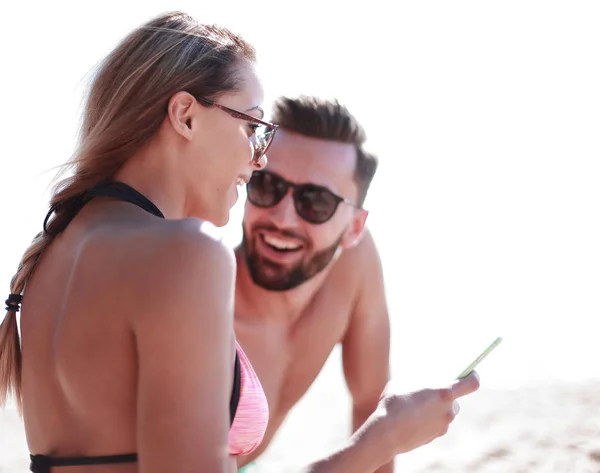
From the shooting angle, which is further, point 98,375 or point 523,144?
point 523,144

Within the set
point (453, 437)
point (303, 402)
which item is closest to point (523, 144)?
point (303, 402)

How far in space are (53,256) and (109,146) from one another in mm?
254

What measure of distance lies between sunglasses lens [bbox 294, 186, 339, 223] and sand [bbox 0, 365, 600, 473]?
1.78 meters

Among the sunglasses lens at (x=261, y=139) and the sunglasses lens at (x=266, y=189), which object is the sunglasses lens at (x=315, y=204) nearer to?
the sunglasses lens at (x=266, y=189)

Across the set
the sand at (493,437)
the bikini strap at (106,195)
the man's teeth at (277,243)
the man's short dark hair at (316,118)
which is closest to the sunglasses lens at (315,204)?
the man's teeth at (277,243)

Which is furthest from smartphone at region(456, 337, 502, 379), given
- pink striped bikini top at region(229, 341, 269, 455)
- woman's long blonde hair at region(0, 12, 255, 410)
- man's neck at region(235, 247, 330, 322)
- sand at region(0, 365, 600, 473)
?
sand at region(0, 365, 600, 473)

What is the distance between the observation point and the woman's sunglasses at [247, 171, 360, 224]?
3.19 m

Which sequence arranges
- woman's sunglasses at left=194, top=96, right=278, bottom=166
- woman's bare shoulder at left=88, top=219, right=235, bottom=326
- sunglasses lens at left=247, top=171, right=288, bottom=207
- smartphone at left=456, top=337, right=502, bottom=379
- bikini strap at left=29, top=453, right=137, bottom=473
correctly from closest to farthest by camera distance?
woman's bare shoulder at left=88, top=219, right=235, bottom=326, bikini strap at left=29, top=453, right=137, bottom=473, woman's sunglasses at left=194, top=96, right=278, bottom=166, smartphone at left=456, top=337, right=502, bottom=379, sunglasses lens at left=247, top=171, right=288, bottom=207

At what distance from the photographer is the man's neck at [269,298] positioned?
3299 mm

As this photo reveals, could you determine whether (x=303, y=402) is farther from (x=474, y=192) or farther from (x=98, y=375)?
(x=474, y=192)

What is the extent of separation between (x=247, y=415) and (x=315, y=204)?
5.49 feet

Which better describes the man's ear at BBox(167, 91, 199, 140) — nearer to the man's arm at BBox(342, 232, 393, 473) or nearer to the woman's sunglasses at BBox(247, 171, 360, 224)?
the woman's sunglasses at BBox(247, 171, 360, 224)

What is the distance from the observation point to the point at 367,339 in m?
3.48

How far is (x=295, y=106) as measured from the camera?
3312 mm
